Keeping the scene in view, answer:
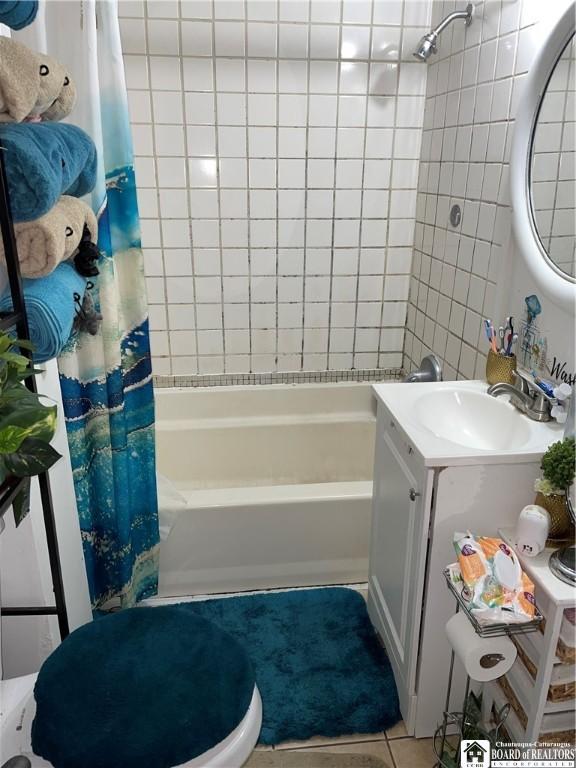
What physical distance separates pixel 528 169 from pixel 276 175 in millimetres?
1064

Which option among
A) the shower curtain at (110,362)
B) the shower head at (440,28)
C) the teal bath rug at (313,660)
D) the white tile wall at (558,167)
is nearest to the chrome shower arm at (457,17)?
the shower head at (440,28)

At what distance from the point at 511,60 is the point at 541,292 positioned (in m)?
0.68

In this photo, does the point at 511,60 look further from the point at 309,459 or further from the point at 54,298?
the point at 309,459

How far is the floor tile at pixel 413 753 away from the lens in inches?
56.4

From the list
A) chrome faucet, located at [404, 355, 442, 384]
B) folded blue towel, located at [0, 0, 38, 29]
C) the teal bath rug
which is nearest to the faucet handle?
chrome faucet, located at [404, 355, 442, 384]

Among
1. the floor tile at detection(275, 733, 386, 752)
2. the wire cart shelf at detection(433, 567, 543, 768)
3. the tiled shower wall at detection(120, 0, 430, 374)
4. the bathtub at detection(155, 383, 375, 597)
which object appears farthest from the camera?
the tiled shower wall at detection(120, 0, 430, 374)

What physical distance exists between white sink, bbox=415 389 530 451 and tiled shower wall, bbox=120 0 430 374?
1060 millimetres

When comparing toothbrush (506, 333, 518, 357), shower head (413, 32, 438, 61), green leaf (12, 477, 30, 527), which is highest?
shower head (413, 32, 438, 61)

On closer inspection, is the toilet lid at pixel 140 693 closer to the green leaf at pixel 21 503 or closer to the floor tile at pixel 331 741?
the green leaf at pixel 21 503

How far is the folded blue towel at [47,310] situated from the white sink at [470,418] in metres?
0.89

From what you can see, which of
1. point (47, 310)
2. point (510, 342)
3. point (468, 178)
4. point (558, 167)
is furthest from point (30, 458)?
point (468, 178)

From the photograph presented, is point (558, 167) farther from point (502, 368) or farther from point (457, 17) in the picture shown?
point (457, 17)

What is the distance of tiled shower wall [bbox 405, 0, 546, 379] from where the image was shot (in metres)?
1.65

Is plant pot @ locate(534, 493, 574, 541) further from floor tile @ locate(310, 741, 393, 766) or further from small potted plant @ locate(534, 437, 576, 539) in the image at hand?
floor tile @ locate(310, 741, 393, 766)
